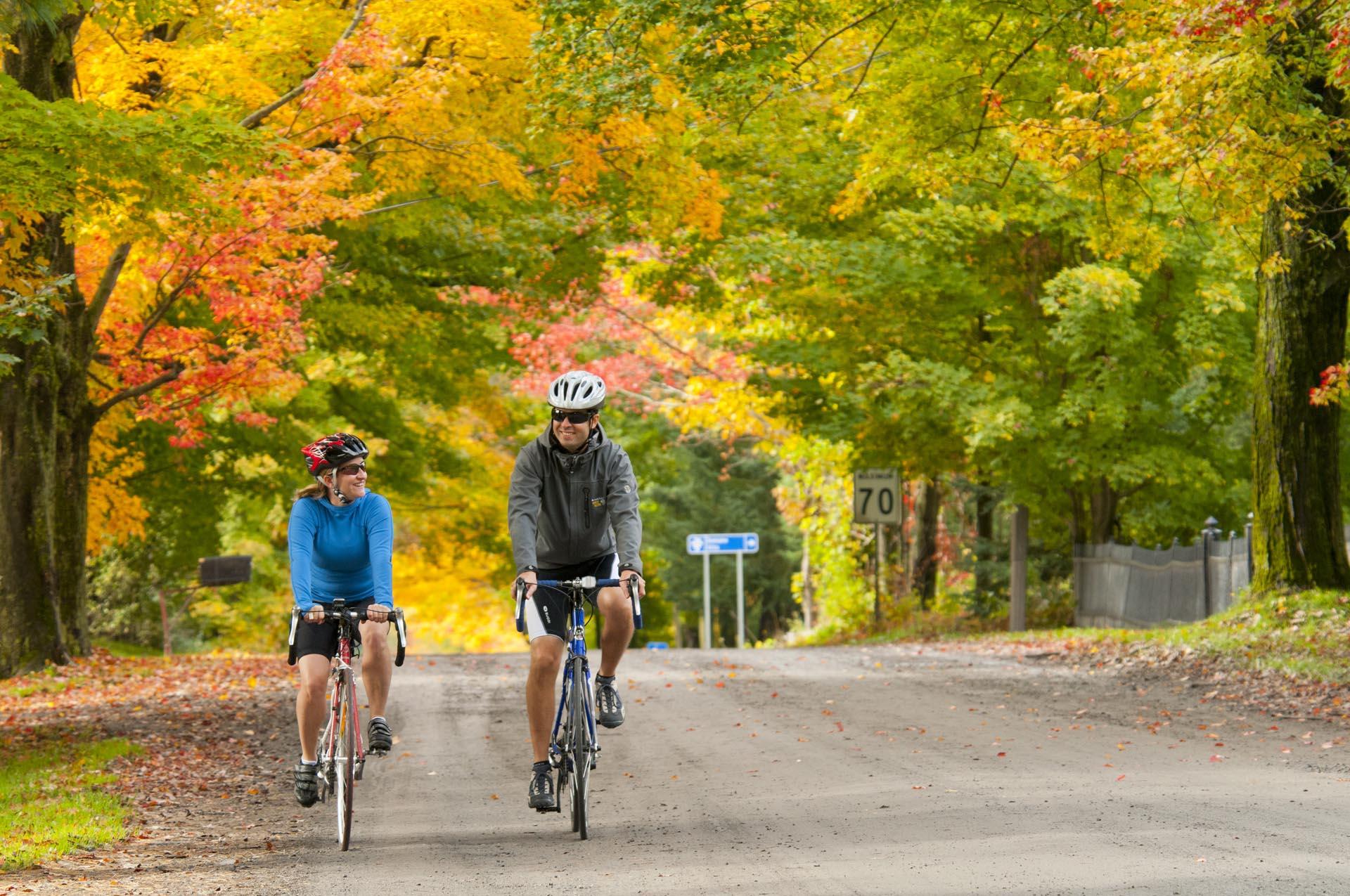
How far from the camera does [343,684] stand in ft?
27.7

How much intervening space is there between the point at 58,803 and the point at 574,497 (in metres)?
4.01

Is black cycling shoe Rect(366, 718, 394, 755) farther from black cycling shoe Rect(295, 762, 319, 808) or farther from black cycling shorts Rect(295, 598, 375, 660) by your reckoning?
black cycling shorts Rect(295, 598, 375, 660)

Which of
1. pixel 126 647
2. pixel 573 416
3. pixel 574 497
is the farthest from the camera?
pixel 126 647

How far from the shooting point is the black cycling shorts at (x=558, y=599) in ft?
26.8

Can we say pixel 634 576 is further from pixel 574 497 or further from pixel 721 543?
pixel 721 543

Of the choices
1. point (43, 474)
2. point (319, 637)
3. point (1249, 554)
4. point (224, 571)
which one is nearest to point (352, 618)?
point (319, 637)

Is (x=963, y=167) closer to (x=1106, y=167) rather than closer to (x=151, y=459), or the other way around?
(x=1106, y=167)

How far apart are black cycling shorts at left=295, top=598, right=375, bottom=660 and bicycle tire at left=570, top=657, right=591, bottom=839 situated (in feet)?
3.76

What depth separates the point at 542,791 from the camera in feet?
26.9

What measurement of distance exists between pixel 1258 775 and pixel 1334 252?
960 cm

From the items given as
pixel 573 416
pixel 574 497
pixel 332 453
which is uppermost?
pixel 573 416

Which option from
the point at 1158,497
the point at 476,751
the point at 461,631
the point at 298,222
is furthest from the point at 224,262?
the point at 461,631

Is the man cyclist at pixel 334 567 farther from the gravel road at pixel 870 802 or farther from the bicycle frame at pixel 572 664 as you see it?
the bicycle frame at pixel 572 664

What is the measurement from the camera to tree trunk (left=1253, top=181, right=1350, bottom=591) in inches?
693
